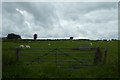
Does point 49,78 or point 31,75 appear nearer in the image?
point 49,78

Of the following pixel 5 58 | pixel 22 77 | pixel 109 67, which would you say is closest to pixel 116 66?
pixel 109 67

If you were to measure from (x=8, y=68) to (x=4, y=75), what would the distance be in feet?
5.40

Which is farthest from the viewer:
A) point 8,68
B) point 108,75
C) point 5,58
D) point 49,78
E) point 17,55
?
point 17,55

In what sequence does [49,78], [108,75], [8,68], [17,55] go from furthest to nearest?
[17,55] → [8,68] → [108,75] → [49,78]

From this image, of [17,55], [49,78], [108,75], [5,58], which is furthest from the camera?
[17,55]

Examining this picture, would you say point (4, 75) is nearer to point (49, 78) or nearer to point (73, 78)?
point (49, 78)

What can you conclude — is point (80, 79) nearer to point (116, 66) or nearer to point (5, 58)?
point (116, 66)

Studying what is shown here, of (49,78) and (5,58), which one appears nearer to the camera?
(49,78)

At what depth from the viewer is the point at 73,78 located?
13008 mm

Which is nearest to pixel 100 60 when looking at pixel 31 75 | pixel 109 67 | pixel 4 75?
pixel 109 67

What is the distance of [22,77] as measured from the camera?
12945 millimetres

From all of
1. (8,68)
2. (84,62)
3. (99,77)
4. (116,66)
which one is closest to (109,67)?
(116,66)

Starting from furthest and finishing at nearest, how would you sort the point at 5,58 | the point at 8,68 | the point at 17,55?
the point at 17,55 → the point at 5,58 → the point at 8,68

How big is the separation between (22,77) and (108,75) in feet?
14.1
